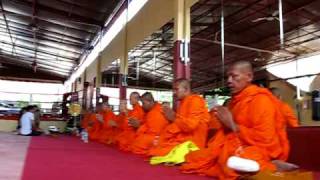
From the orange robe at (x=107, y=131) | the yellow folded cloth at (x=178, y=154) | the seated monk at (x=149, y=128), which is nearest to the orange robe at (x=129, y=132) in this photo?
the seated monk at (x=149, y=128)

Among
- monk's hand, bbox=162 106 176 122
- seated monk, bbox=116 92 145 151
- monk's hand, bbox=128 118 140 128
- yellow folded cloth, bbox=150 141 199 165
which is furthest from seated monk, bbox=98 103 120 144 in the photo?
yellow folded cloth, bbox=150 141 199 165

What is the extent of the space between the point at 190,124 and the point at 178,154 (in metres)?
0.37

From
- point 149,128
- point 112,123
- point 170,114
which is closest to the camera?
point 170,114

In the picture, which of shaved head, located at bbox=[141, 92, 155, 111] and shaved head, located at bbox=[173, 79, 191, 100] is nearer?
shaved head, located at bbox=[173, 79, 191, 100]

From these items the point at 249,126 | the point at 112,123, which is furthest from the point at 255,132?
the point at 112,123

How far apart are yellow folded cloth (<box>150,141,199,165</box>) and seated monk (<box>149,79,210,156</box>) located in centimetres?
10

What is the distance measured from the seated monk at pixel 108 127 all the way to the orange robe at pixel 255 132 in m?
5.93

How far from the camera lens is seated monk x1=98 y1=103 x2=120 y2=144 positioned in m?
9.88

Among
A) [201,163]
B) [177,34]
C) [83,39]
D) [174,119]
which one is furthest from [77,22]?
[201,163]

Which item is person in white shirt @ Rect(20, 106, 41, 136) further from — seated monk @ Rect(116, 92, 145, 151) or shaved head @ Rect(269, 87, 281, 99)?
shaved head @ Rect(269, 87, 281, 99)

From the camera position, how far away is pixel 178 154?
5.19 meters

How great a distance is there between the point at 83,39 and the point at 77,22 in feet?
10.8

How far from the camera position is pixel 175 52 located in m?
7.41

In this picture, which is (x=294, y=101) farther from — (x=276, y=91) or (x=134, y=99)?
(x=134, y=99)
